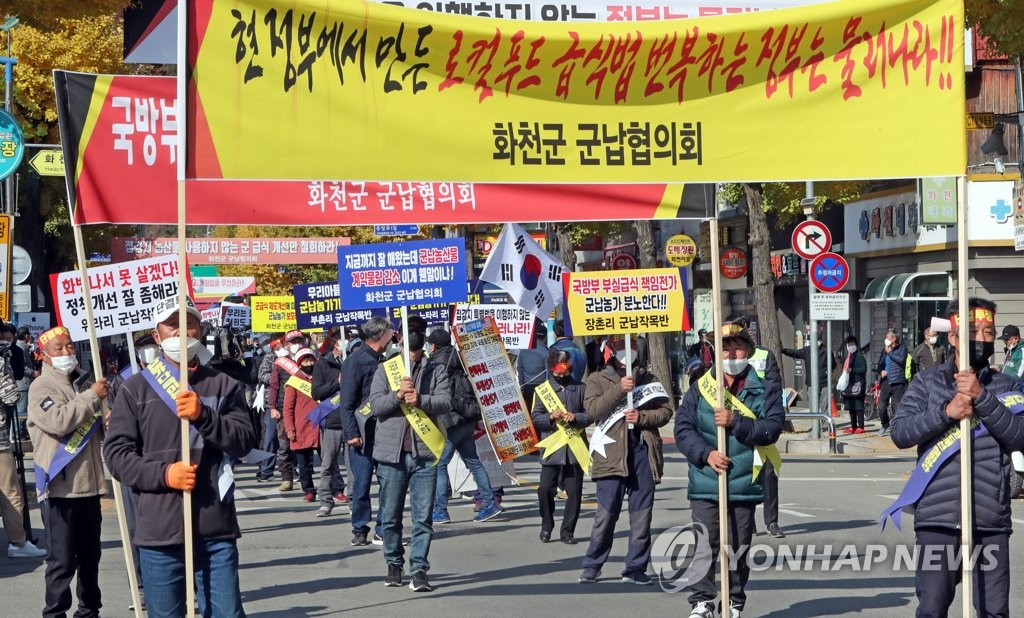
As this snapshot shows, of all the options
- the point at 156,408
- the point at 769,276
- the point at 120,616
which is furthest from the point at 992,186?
the point at 156,408

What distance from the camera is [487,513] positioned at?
15148 millimetres

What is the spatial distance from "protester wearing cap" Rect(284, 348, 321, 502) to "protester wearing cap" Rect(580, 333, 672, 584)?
6603mm

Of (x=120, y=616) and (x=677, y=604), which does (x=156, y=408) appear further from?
(x=677, y=604)

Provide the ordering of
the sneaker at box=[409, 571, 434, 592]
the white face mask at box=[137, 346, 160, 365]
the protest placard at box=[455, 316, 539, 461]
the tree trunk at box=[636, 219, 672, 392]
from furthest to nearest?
the tree trunk at box=[636, 219, 672, 392] → the protest placard at box=[455, 316, 539, 461] → the sneaker at box=[409, 571, 434, 592] → the white face mask at box=[137, 346, 160, 365]

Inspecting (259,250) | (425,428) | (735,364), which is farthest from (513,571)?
(259,250)

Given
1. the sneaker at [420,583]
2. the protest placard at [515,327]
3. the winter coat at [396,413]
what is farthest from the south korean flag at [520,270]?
the sneaker at [420,583]

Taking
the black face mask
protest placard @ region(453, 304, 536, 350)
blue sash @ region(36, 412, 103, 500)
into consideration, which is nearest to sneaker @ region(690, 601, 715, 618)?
the black face mask

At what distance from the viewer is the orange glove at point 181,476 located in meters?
6.38

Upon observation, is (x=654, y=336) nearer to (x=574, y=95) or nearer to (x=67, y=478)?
(x=67, y=478)

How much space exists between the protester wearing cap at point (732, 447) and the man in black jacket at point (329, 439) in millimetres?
7140

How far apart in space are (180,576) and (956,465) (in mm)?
3649

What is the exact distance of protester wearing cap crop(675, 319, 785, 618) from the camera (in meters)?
8.64

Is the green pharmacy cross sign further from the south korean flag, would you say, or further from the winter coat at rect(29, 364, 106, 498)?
the winter coat at rect(29, 364, 106, 498)

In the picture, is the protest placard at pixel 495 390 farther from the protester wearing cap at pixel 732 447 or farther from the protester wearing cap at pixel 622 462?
the protester wearing cap at pixel 732 447
